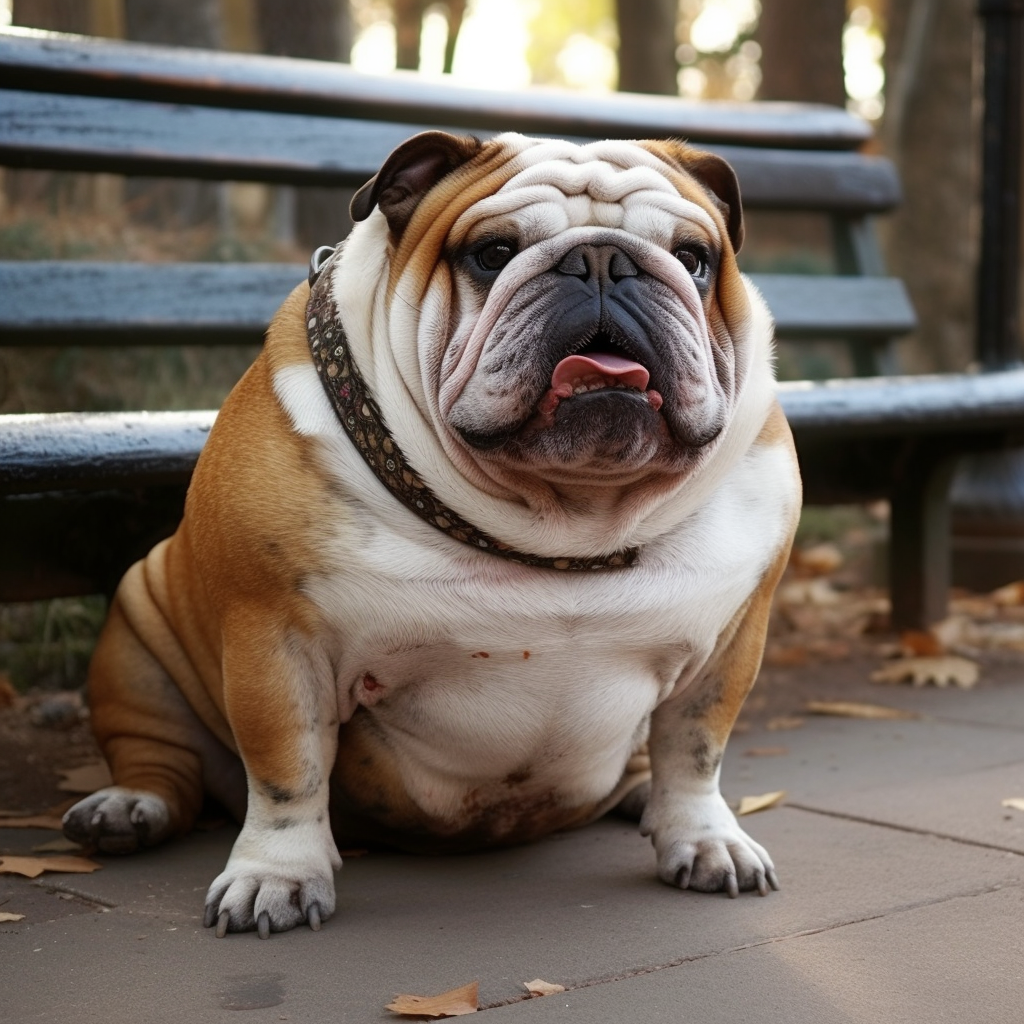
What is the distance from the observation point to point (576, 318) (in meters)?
2.25

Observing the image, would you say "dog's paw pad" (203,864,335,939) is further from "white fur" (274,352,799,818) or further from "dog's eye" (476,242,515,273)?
"dog's eye" (476,242,515,273)

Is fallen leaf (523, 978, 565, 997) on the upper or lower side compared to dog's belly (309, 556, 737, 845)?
lower

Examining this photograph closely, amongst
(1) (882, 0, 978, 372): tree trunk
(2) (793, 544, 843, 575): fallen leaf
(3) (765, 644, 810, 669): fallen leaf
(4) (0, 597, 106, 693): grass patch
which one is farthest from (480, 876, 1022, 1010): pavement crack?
(1) (882, 0, 978, 372): tree trunk

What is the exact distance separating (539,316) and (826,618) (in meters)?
3.40

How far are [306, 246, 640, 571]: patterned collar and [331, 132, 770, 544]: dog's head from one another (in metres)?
0.04

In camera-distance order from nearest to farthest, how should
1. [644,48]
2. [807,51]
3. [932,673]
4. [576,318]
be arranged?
[576,318]
[932,673]
[807,51]
[644,48]

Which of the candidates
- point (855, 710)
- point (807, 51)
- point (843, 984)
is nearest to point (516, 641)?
point (843, 984)

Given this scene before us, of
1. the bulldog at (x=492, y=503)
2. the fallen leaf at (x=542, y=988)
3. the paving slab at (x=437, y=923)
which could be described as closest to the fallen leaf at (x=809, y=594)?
the paving slab at (x=437, y=923)

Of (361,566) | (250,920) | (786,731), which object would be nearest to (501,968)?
(250,920)

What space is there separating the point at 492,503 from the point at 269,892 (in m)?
0.69

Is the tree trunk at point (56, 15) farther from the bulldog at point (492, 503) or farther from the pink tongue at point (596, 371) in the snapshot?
the pink tongue at point (596, 371)

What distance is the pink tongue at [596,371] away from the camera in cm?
223

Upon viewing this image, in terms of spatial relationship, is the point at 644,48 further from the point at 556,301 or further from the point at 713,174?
the point at 556,301

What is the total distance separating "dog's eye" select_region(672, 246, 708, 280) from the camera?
2.42 metres
